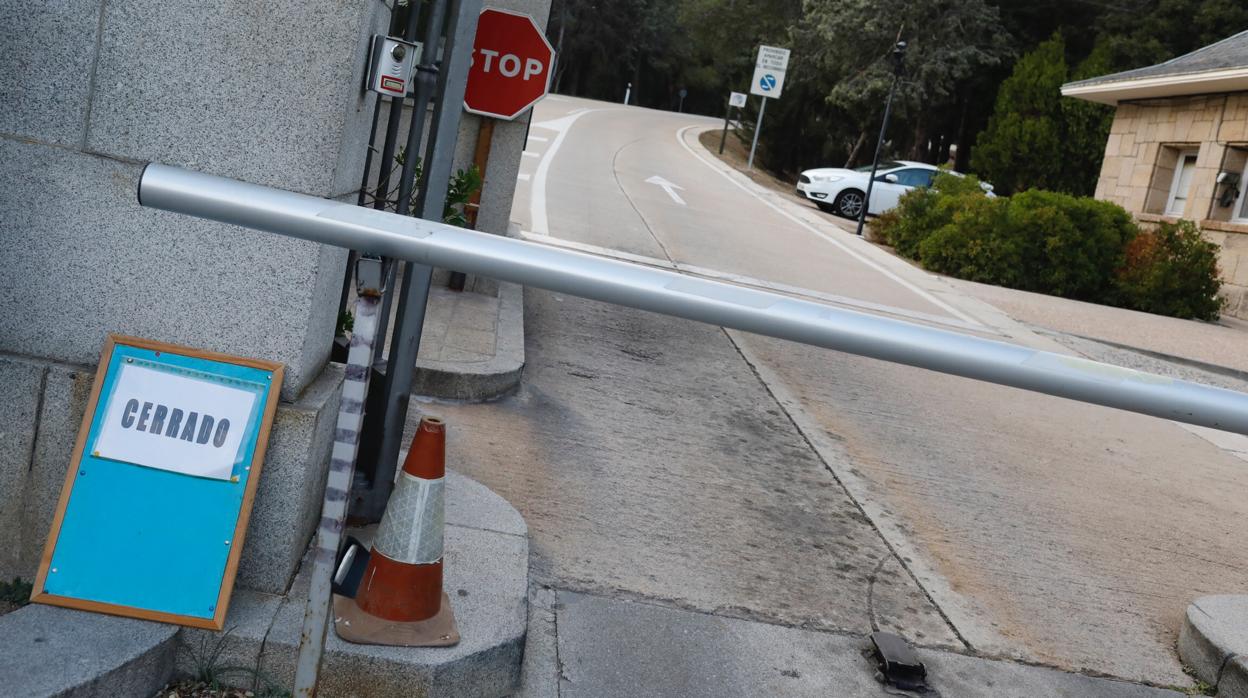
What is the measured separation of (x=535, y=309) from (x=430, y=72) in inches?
241

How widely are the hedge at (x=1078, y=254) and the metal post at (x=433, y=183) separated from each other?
15612 millimetres

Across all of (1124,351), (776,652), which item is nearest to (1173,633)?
(776,652)

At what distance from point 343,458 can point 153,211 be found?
1.29 m

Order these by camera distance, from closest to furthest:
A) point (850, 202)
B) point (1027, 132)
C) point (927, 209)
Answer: point (927, 209) < point (850, 202) < point (1027, 132)

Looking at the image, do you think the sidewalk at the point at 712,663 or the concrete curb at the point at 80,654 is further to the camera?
the sidewalk at the point at 712,663

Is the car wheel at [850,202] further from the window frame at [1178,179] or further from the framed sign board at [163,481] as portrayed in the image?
the framed sign board at [163,481]

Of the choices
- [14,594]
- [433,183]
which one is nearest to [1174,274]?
[433,183]

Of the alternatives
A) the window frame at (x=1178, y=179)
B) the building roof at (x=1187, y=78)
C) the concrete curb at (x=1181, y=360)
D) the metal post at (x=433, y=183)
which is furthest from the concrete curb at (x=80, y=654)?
the window frame at (x=1178, y=179)

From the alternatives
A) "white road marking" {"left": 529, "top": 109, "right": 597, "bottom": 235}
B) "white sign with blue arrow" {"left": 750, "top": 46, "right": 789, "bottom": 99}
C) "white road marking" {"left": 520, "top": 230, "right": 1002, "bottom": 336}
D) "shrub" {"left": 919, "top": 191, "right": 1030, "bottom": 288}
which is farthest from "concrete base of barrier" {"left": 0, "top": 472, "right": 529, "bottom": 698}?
"white sign with blue arrow" {"left": 750, "top": 46, "right": 789, "bottom": 99}

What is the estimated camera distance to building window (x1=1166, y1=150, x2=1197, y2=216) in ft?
71.4

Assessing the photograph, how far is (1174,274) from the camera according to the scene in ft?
58.3

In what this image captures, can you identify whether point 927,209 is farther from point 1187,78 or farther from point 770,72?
point 770,72

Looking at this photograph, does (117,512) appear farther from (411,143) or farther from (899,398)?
(899,398)

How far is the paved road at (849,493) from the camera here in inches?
191
